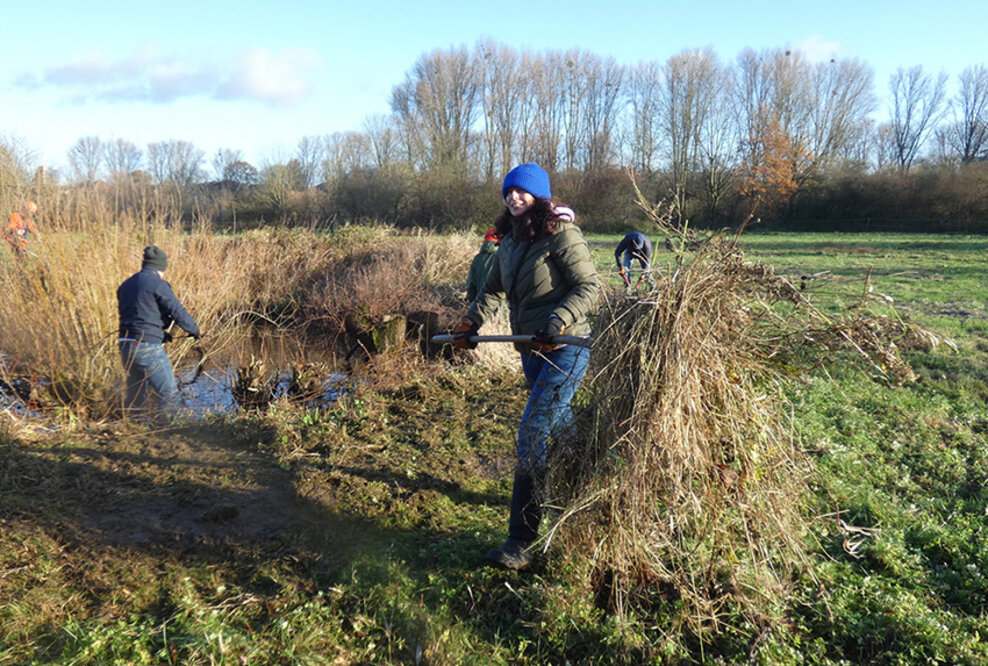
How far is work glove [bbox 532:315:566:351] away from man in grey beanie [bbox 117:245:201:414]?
4.16 metres

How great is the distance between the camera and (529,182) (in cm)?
333

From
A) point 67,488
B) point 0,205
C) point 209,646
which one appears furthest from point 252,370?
point 209,646

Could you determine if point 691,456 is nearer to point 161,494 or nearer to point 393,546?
point 393,546

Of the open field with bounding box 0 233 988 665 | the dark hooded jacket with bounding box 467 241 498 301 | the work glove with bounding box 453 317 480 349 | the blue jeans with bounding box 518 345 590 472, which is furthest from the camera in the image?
the dark hooded jacket with bounding box 467 241 498 301

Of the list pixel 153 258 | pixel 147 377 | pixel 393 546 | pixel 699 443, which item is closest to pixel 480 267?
pixel 153 258

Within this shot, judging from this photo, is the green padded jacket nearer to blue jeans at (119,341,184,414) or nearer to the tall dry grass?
blue jeans at (119,341,184,414)

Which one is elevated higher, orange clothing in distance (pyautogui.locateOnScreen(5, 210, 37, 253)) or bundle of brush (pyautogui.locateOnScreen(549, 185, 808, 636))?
orange clothing in distance (pyautogui.locateOnScreen(5, 210, 37, 253))

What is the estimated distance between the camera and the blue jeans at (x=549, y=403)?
3012mm

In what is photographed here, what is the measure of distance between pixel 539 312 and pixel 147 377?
440cm

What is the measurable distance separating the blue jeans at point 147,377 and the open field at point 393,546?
2.30 ft

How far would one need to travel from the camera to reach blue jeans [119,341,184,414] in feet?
19.5

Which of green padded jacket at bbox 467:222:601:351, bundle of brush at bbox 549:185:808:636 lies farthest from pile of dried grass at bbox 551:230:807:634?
green padded jacket at bbox 467:222:601:351

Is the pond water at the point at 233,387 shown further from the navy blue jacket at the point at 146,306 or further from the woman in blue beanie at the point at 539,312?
the woman in blue beanie at the point at 539,312

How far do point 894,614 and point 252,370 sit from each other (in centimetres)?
544
